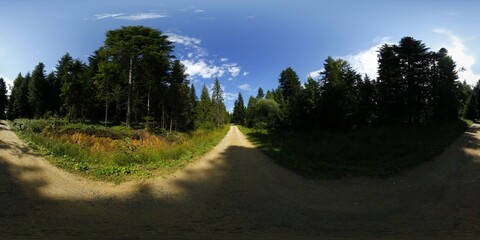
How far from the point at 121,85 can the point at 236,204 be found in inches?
1651

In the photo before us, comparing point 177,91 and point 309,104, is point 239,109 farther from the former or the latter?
point 309,104

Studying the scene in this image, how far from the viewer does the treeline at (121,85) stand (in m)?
35.0

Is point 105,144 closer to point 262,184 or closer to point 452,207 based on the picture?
point 262,184

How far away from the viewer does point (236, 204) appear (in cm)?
931

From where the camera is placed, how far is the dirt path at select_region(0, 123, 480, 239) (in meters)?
6.89

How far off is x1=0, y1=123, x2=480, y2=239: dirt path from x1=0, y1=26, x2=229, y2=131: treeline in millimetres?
23337

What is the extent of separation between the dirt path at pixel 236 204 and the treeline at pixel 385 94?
762 inches

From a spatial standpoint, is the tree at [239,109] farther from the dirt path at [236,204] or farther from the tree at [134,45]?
the dirt path at [236,204]

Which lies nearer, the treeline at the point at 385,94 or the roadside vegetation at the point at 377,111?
the roadside vegetation at the point at 377,111

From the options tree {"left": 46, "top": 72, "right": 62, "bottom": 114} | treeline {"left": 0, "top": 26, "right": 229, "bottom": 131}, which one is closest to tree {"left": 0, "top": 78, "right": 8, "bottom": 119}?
treeline {"left": 0, "top": 26, "right": 229, "bottom": 131}

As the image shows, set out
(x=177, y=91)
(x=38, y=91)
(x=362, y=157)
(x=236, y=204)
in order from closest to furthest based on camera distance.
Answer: (x=236, y=204) → (x=362, y=157) → (x=177, y=91) → (x=38, y=91)

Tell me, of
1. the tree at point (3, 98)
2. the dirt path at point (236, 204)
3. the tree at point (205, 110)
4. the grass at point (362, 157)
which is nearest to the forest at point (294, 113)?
the grass at point (362, 157)

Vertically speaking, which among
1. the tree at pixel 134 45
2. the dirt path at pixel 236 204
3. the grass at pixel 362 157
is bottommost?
the dirt path at pixel 236 204

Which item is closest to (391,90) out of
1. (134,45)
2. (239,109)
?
(134,45)
